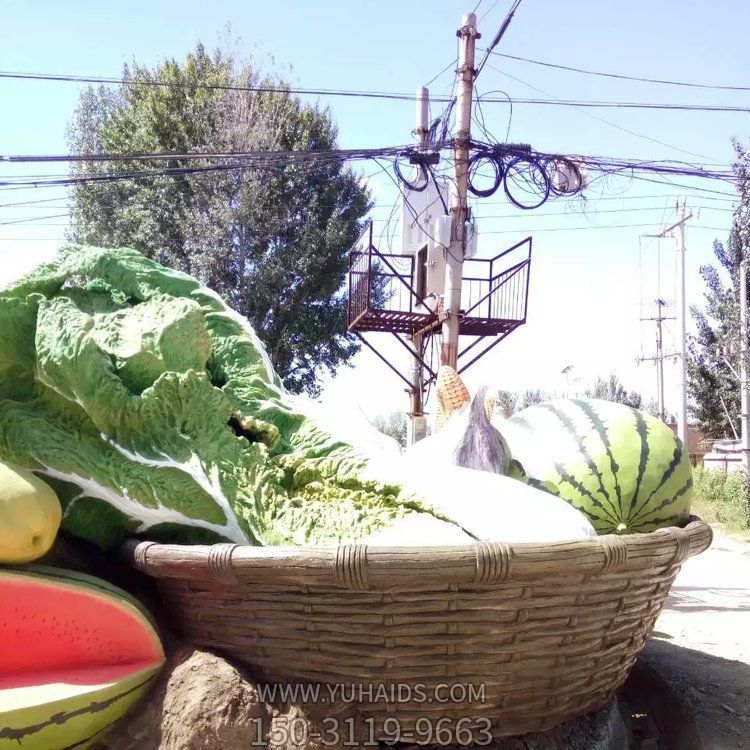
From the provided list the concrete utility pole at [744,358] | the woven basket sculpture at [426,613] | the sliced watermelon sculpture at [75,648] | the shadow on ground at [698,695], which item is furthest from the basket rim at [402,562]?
the concrete utility pole at [744,358]

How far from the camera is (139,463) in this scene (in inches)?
64.4

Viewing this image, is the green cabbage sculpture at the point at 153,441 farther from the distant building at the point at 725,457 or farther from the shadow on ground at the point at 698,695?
the distant building at the point at 725,457

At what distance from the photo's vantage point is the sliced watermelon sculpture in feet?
4.30

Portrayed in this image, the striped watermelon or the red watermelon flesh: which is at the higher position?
the striped watermelon

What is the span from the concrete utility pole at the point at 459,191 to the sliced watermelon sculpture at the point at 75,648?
6693 mm

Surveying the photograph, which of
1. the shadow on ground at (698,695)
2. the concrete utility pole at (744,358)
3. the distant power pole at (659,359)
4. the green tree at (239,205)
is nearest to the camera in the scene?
the shadow on ground at (698,695)

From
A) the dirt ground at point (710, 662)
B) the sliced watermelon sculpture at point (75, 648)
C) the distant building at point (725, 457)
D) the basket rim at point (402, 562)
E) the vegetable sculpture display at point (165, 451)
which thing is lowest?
the distant building at point (725, 457)

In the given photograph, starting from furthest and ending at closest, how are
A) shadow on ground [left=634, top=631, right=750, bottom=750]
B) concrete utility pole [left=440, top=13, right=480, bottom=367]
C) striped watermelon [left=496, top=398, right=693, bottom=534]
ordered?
1. concrete utility pole [left=440, top=13, right=480, bottom=367]
2. striped watermelon [left=496, top=398, right=693, bottom=534]
3. shadow on ground [left=634, top=631, right=750, bottom=750]

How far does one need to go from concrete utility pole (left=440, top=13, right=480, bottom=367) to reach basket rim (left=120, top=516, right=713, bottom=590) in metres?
6.64

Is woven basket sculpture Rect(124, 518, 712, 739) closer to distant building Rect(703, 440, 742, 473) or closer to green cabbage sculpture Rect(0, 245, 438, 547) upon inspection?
green cabbage sculpture Rect(0, 245, 438, 547)

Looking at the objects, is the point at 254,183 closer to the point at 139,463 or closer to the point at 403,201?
the point at 403,201

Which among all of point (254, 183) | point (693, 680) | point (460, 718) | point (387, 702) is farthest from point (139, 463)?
point (254, 183)

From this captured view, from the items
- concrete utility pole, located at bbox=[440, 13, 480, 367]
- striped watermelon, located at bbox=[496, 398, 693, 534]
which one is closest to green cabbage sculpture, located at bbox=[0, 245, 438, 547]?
striped watermelon, located at bbox=[496, 398, 693, 534]

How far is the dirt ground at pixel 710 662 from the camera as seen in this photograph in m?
2.00
